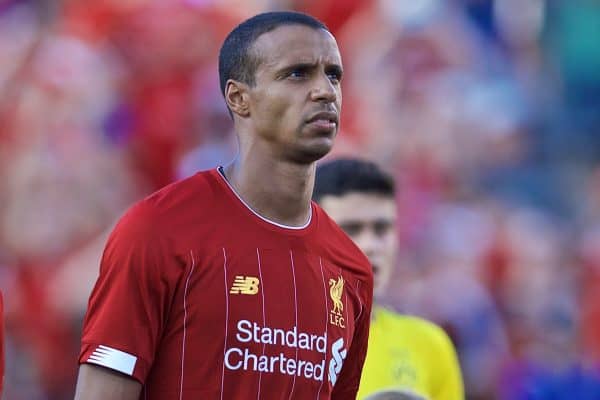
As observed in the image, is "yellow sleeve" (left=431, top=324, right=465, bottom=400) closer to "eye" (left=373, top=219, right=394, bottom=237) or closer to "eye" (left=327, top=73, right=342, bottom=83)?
"eye" (left=373, top=219, right=394, bottom=237)

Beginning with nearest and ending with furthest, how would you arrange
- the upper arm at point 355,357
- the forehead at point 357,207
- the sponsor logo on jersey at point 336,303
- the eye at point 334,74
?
the eye at point 334,74 < the sponsor logo on jersey at point 336,303 < the upper arm at point 355,357 < the forehead at point 357,207

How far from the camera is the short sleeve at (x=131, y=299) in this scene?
3.01 metres

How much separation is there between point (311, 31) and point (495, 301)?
5.00m

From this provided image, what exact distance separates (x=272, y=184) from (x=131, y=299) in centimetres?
56

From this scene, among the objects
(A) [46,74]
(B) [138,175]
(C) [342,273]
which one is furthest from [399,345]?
(A) [46,74]

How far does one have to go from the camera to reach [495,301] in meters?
7.97

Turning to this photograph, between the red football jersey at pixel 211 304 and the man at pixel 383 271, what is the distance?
1.51 m

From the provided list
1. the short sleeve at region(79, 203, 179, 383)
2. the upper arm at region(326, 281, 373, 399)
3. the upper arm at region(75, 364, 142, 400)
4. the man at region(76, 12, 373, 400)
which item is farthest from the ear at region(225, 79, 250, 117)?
the upper arm at region(75, 364, 142, 400)

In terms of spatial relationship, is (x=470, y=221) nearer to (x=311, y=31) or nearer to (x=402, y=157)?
(x=402, y=157)

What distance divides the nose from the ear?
0.67 feet

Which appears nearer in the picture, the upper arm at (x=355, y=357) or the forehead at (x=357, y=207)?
the upper arm at (x=355, y=357)

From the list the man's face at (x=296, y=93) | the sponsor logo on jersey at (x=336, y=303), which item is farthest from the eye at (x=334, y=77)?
the sponsor logo on jersey at (x=336, y=303)

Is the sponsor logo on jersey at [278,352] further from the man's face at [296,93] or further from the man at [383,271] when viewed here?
the man at [383,271]

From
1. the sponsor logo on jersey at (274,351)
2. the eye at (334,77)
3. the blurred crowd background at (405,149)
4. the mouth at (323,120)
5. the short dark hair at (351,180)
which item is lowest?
the sponsor logo on jersey at (274,351)
